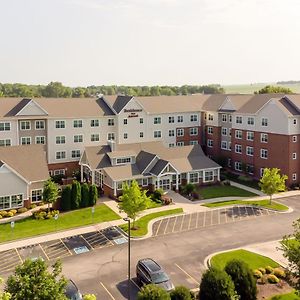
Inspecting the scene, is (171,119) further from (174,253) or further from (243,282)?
(243,282)

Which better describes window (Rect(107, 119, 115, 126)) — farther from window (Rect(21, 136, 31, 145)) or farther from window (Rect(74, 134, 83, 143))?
window (Rect(21, 136, 31, 145))

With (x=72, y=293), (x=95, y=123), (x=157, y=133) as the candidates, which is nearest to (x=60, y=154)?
(x=95, y=123)

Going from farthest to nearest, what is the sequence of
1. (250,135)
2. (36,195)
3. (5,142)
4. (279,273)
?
1. (250,135)
2. (5,142)
3. (36,195)
4. (279,273)

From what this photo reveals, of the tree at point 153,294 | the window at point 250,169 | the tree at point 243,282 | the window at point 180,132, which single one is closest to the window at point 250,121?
the window at point 250,169

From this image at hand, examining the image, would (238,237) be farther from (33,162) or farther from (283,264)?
(33,162)

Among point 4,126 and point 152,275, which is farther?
point 4,126

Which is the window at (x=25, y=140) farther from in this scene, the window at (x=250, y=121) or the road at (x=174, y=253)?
the window at (x=250, y=121)

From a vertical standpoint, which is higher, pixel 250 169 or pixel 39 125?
pixel 39 125
